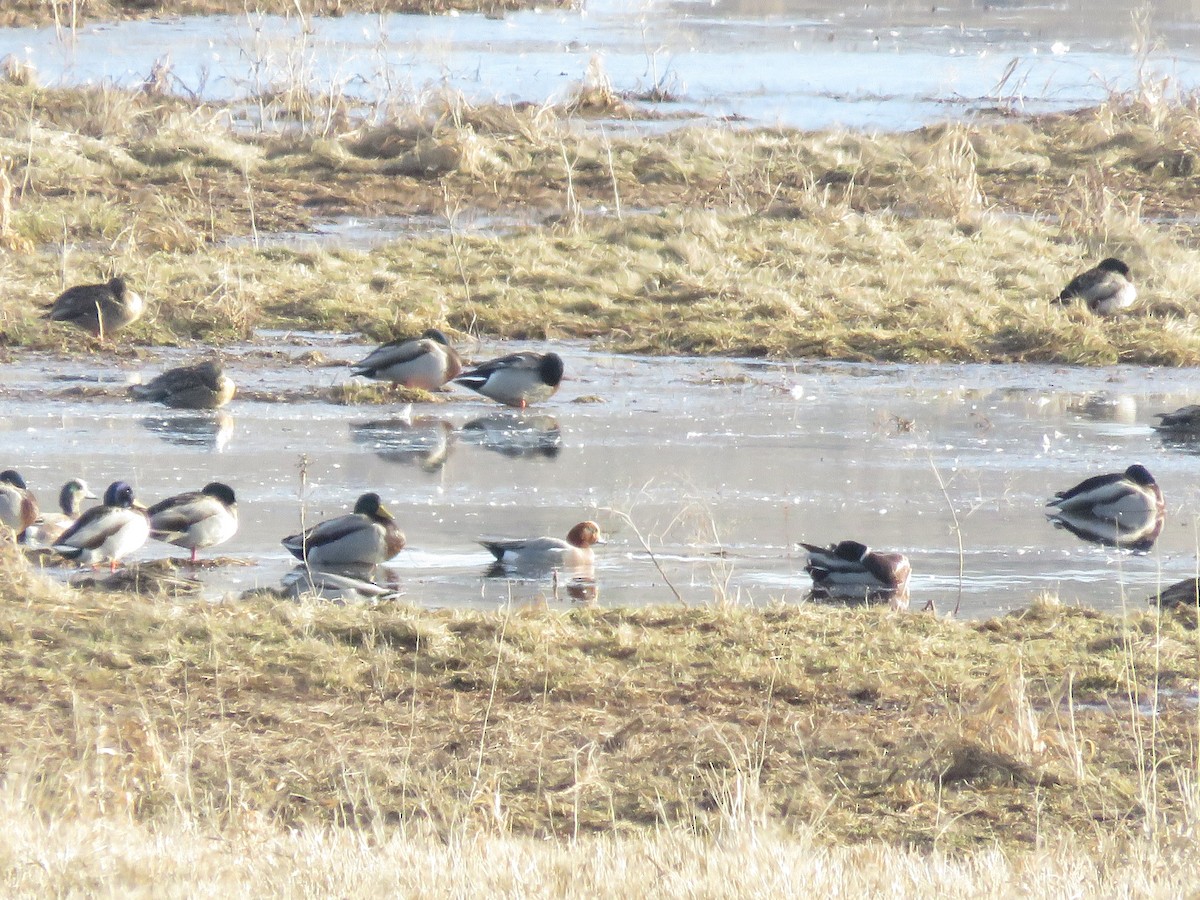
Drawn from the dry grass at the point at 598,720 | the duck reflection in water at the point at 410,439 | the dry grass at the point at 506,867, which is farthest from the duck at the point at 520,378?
the dry grass at the point at 506,867

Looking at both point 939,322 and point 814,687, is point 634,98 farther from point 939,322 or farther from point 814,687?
point 814,687

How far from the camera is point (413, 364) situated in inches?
501

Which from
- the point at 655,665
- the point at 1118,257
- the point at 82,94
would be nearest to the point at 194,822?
the point at 655,665

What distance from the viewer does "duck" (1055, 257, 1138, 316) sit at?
15523 mm

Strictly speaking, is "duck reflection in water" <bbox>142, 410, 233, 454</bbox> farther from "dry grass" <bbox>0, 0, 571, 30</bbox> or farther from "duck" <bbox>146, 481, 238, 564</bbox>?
"dry grass" <bbox>0, 0, 571, 30</bbox>

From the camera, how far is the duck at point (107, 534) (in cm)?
839

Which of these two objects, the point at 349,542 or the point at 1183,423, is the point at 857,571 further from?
the point at 1183,423

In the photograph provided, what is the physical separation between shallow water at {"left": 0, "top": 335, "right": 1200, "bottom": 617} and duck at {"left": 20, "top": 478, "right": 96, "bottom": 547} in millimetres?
342

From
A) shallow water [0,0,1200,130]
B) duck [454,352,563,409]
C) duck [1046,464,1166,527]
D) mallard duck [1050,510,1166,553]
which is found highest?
shallow water [0,0,1200,130]

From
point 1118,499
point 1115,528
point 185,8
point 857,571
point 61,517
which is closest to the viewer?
point 857,571

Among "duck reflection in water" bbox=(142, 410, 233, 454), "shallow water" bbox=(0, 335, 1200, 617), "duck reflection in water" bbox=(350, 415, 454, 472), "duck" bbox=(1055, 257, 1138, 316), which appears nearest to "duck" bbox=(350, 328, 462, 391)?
"shallow water" bbox=(0, 335, 1200, 617)

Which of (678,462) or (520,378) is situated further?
(520,378)

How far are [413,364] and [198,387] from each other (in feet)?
4.95

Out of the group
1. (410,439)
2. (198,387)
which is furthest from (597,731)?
(198,387)
